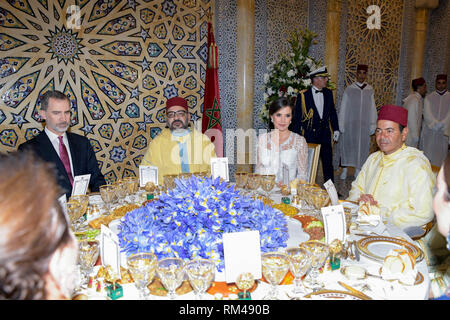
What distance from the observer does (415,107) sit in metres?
7.57

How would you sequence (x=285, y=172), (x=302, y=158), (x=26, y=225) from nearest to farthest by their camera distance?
(x=26, y=225) → (x=285, y=172) → (x=302, y=158)

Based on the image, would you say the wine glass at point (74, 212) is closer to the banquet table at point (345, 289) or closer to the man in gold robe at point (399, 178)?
the banquet table at point (345, 289)

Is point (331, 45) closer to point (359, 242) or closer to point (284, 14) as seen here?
point (284, 14)

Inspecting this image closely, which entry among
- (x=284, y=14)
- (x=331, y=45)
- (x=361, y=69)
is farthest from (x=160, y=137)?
(x=361, y=69)

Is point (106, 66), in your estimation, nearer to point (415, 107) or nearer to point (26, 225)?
point (26, 225)

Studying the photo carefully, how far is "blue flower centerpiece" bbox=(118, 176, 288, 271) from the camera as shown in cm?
146

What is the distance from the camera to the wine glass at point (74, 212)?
6.20ft

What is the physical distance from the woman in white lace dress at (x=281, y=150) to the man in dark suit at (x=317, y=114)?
2.38 meters

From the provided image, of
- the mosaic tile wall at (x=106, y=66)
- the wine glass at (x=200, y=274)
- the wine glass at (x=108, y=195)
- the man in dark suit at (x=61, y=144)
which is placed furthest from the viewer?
the mosaic tile wall at (x=106, y=66)

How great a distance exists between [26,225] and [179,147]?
3.25 metres

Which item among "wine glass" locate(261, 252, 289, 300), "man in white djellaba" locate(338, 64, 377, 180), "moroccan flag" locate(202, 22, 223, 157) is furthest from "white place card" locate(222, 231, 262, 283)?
"man in white djellaba" locate(338, 64, 377, 180)

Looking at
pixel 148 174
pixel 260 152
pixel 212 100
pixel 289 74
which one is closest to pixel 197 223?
pixel 148 174

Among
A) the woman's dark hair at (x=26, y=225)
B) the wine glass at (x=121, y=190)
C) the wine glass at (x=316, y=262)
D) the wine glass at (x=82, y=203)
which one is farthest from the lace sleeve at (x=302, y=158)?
the woman's dark hair at (x=26, y=225)
